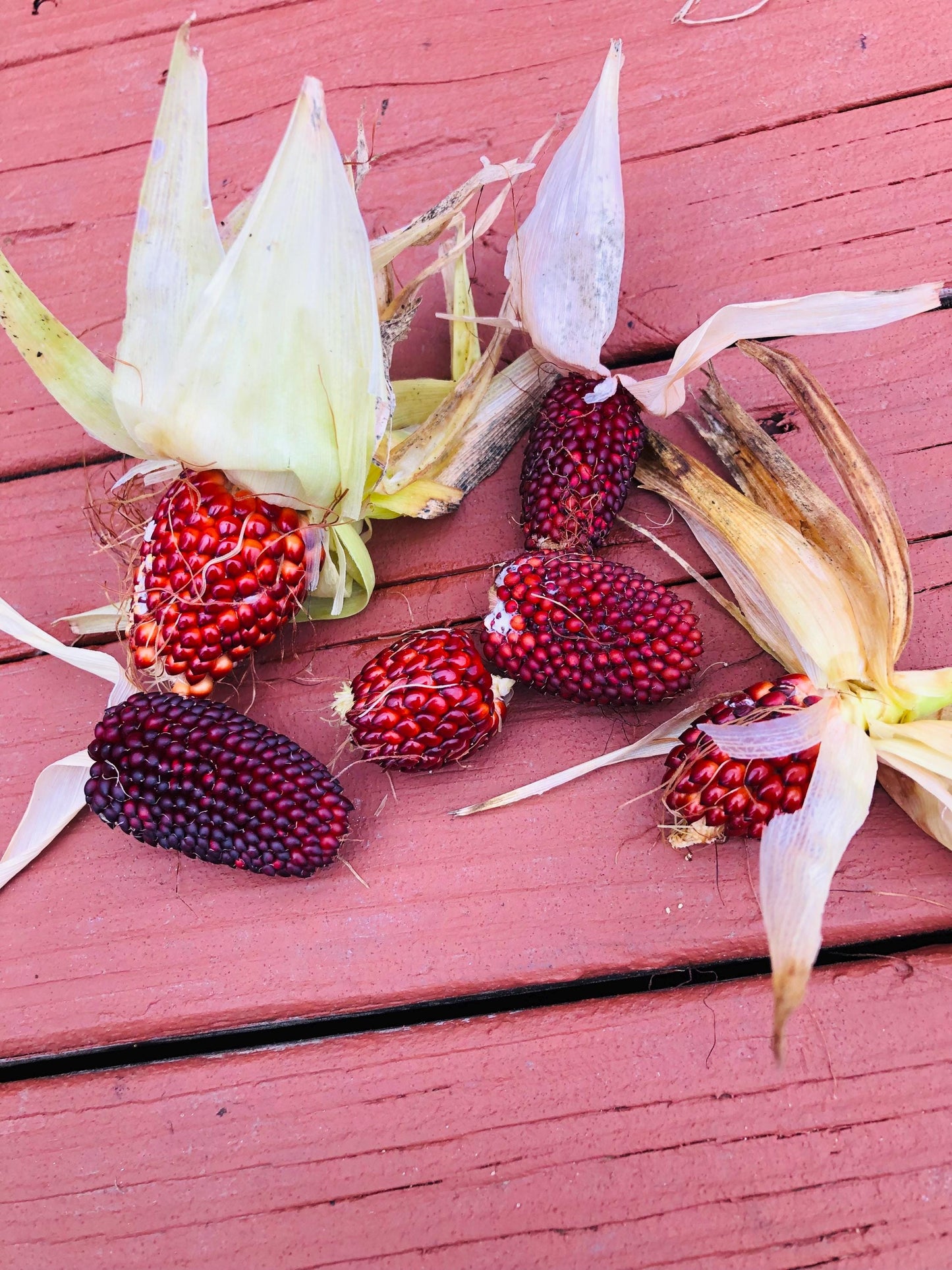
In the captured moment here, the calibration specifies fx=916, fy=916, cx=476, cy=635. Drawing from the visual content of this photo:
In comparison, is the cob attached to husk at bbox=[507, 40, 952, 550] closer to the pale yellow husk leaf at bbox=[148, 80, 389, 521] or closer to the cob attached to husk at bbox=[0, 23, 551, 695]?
the cob attached to husk at bbox=[0, 23, 551, 695]

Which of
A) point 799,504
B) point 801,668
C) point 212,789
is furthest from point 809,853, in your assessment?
point 212,789

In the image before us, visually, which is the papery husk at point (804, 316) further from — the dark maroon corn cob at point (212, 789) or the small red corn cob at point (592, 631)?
the dark maroon corn cob at point (212, 789)

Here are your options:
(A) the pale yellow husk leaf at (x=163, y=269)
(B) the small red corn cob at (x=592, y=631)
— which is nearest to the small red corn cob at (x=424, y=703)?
(B) the small red corn cob at (x=592, y=631)

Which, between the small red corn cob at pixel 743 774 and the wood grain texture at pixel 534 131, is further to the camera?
the wood grain texture at pixel 534 131

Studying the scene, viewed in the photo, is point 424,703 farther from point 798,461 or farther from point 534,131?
point 534,131

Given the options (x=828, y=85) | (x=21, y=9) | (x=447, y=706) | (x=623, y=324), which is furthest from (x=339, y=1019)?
(x=21, y=9)

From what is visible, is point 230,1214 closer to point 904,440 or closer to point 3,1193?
point 3,1193
